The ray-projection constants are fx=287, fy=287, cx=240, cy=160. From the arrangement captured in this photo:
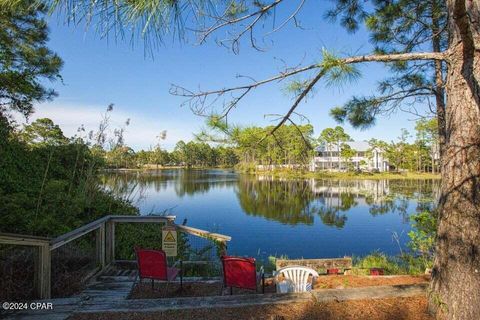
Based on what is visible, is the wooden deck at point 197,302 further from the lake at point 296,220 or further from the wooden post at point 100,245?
the lake at point 296,220

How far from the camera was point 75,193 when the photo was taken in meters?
7.09

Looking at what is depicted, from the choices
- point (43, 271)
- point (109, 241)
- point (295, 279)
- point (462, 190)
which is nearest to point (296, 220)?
point (295, 279)

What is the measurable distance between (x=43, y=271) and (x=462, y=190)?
13.6 feet

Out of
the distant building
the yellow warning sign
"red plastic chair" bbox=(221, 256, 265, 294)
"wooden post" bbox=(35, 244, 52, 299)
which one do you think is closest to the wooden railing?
"wooden post" bbox=(35, 244, 52, 299)

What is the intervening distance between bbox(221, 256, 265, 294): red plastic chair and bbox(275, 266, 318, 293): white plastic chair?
36 centimetres

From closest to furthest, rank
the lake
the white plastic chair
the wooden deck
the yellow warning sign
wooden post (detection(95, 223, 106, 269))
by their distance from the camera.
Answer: the wooden deck < the white plastic chair < the yellow warning sign < wooden post (detection(95, 223, 106, 269)) < the lake

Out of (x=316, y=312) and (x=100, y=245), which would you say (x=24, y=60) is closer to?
(x=100, y=245)

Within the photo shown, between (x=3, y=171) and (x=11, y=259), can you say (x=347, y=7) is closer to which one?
(x=11, y=259)

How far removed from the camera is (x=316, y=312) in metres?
2.37

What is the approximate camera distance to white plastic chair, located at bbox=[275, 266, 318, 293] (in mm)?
3850

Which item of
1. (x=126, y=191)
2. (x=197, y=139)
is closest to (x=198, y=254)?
(x=126, y=191)

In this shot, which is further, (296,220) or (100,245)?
(296,220)

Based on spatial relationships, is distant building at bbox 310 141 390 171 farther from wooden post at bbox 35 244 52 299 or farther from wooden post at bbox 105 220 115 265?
wooden post at bbox 35 244 52 299

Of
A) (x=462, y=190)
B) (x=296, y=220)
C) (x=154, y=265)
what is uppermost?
(x=462, y=190)
